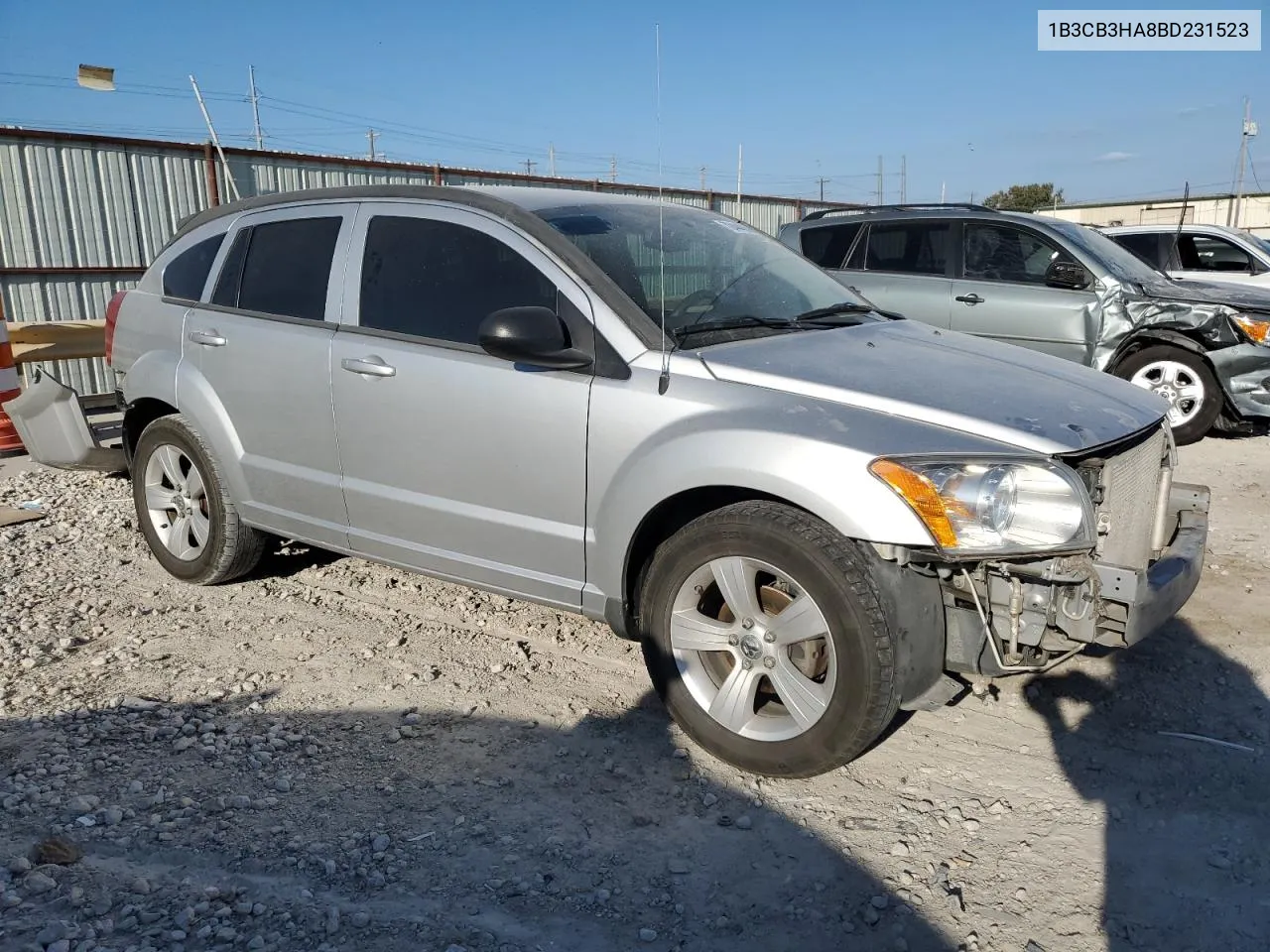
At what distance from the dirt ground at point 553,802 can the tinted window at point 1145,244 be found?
751 centimetres

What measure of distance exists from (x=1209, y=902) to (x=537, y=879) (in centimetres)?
173

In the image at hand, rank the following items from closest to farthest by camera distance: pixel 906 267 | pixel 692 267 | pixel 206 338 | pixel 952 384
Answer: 1. pixel 952 384
2. pixel 692 267
3. pixel 206 338
4. pixel 906 267

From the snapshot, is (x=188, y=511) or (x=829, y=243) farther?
(x=829, y=243)

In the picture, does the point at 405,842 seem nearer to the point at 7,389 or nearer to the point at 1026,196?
the point at 7,389

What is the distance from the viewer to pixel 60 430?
604 cm

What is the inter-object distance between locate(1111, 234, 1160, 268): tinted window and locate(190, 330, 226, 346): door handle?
9704 millimetres

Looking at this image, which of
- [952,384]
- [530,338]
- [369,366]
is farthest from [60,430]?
[952,384]

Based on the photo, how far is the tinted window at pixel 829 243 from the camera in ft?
29.3

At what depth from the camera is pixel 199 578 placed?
16.2 ft

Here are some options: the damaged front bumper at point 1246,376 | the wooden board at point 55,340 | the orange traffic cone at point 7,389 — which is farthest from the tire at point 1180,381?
the wooden board at point 55,340

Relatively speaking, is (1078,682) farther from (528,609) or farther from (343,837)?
(343,837)

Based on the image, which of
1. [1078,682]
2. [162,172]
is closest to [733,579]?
[1078,682]

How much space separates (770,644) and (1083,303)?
6.07 m

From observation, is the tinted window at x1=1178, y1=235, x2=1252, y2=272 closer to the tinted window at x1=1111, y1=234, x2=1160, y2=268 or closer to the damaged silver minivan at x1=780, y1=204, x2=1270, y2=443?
the tinted window at x1=1111, y1=234, x2=1160, y2=268
